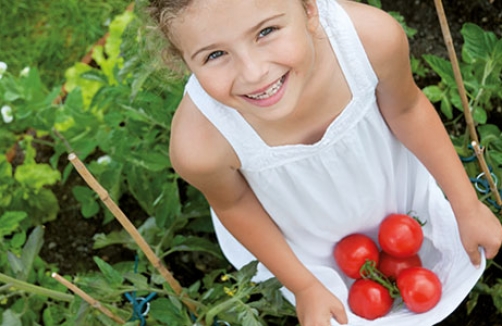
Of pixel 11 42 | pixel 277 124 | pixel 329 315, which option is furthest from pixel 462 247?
pixel 11 42

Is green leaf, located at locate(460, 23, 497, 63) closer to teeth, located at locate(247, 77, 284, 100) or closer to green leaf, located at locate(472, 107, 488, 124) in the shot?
green leaf, located at locate(472, 107, 488, 124)

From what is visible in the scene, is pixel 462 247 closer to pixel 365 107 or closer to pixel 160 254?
pixel 365 107

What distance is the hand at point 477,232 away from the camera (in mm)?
1443

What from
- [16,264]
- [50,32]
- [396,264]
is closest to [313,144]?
[396,264]

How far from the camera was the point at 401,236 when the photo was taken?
1.46 metres

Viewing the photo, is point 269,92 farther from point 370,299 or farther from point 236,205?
point 370,299

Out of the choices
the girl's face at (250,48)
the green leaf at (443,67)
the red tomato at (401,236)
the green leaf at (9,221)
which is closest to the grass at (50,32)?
the green leaf at (9,221)

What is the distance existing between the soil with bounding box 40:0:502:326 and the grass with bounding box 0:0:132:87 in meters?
0.52

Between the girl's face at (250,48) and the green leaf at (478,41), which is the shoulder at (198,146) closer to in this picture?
the girl's face at (250,48)

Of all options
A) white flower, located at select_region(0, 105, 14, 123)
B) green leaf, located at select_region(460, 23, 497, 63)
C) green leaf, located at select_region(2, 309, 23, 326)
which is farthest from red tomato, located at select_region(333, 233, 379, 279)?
white flower, located at select_region(0, 105, 14, 123)

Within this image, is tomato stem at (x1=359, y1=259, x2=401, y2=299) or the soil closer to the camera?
tomato stem at (x1=359, y1=259, x2=401, y2=299)

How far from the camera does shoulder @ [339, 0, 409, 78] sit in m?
1.25

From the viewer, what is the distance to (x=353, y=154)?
138 cm

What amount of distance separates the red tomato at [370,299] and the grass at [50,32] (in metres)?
1.22
